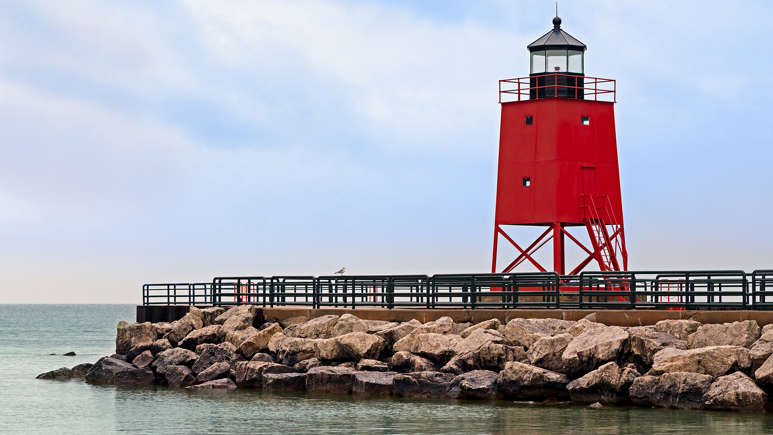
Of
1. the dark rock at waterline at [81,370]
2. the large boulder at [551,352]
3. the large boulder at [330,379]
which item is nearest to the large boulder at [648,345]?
the large boulder at [551,352]

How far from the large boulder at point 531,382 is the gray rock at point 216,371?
779 cm

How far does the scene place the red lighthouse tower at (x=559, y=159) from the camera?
A: 34219mm

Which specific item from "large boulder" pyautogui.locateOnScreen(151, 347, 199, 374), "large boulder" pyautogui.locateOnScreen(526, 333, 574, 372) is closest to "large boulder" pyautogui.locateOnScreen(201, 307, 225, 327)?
"large boulder" pyautogui.locateOnScreen(151, 347, 199, 374)

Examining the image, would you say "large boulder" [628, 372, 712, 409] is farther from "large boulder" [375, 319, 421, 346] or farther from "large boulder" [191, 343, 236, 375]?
"large boulder" [191, 343, 236, 375]

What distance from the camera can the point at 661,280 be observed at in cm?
2645

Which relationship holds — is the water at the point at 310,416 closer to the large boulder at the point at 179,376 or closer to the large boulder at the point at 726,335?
the large boulder at the point at 179,376

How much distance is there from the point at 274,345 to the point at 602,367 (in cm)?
878

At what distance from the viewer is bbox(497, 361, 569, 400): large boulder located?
23.7m

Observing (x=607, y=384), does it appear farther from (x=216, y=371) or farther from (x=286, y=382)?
(x=216, y=371)

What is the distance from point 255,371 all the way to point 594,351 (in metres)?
8.43

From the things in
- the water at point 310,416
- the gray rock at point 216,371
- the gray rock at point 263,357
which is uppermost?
the gray rock at point 263,357

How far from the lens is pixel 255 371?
27953 mm

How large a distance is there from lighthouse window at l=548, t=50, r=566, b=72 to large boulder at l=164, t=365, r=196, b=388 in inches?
532

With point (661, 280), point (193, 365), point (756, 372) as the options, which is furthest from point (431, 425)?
point (193, 365)
